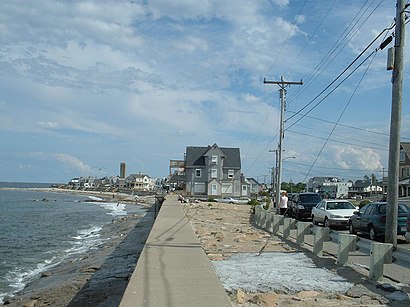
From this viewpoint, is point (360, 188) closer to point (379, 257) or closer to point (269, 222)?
point (269, 222)

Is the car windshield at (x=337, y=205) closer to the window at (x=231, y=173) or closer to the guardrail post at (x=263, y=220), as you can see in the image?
the guardrail post at (x=263, y=220)

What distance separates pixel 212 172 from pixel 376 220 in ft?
186

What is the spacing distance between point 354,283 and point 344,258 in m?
1.61

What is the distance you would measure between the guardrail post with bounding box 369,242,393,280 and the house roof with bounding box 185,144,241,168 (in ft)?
212

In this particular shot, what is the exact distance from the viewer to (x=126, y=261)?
1894cm

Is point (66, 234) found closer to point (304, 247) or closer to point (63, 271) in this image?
point (63, 271)

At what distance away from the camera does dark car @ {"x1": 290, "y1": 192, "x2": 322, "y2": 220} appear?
29.8 meters

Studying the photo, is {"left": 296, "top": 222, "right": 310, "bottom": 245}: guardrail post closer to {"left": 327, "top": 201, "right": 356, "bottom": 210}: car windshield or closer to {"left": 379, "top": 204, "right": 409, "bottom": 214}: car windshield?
{"left": 379, "top": 204, "right": 409, "bottom": 214}: car windshield

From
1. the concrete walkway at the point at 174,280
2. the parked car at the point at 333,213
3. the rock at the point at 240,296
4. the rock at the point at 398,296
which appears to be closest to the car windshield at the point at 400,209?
the parked car at the point at 333,213

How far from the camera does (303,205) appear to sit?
30047 mm

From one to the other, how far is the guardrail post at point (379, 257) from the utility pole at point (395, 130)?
2794mm

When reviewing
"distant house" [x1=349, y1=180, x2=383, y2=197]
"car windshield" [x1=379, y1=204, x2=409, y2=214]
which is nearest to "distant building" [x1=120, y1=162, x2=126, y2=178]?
"distant house" [x1=349, y1=180, x2=383, y2=197]

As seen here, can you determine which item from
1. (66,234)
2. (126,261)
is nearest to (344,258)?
(126,261)

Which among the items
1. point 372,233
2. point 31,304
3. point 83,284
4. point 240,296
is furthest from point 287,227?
point 240,296
